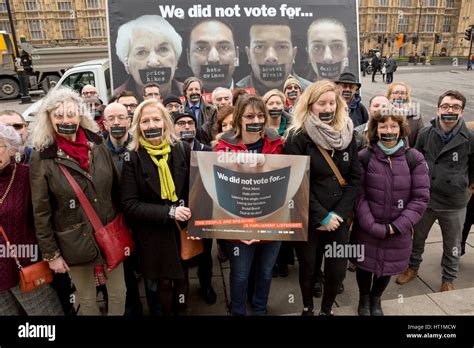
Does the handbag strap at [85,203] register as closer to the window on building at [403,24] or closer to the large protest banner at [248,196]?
the large protest banner at [248,196]

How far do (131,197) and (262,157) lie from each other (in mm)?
989

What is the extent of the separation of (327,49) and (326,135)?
407 cm

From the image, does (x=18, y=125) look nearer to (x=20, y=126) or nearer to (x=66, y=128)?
(x=20, y=126)

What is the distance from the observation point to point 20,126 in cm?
286

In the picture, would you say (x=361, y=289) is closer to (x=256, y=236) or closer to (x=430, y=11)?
(x=256, y=236)

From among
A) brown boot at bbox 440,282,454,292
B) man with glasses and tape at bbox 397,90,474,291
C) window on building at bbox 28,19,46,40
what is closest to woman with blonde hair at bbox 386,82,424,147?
man with glasses and tape at bbox 397,90,474,291

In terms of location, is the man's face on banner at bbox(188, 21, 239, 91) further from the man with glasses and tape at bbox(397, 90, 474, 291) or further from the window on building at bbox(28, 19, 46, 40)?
the window on building at bbox(28, 19, 46, 40)

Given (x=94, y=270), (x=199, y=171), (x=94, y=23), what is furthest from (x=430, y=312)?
(x=94, y=23)

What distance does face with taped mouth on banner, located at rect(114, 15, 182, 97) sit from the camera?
555cm

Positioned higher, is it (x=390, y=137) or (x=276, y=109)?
(x=276, y=109)

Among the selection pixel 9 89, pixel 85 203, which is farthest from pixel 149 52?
pixel 9 89

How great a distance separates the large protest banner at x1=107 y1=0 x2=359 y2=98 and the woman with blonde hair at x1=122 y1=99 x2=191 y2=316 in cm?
344

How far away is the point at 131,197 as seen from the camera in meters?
2.51

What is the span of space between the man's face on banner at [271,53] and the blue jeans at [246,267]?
387 cm
